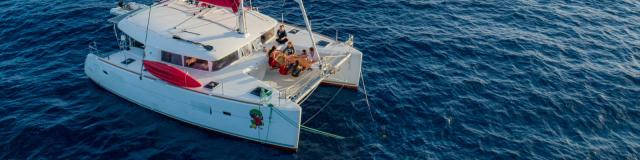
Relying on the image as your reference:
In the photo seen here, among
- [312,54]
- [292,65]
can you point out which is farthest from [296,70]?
[312,54]

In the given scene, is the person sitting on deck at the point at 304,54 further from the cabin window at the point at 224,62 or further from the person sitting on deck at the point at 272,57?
the cabin window at the point at 224,62

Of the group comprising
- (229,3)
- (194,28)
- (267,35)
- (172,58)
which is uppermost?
(229,3)

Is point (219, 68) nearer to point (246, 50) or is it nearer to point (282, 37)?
point (246, 50)

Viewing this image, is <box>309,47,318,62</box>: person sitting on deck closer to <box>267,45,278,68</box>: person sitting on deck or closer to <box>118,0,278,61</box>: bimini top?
<box>267,45,278,68</box>: person sitting on deck

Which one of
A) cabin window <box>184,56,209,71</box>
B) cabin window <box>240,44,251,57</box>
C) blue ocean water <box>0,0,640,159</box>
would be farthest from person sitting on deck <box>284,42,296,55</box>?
cabin window <box>184,56,209,71</box>

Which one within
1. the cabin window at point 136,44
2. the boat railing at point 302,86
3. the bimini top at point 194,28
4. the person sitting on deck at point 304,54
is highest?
the bimini top at point 194,28

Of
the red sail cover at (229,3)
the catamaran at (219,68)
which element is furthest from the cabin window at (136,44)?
the red sail cover at (229,3)
